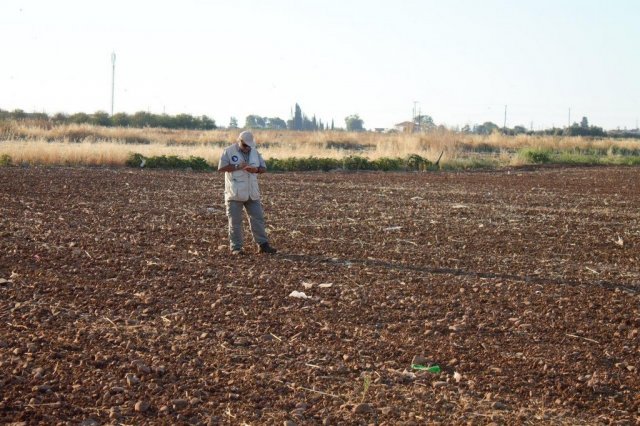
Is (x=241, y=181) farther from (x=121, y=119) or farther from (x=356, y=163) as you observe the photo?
(x=121, y=119)

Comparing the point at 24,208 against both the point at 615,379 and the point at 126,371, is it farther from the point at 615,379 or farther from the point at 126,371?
the point at 615,379

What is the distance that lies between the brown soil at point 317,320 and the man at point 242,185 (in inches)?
12.0

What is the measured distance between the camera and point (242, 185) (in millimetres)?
12133

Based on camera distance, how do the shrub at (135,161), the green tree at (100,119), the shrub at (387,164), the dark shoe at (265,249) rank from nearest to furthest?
the dark shoe at (265,249) < the shrub at (135,161) < the shrub at (387,164) < the green tree at (100,119)

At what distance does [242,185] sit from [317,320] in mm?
3936

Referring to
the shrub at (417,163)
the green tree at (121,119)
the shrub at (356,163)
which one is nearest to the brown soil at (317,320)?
the shrub at (356,163)

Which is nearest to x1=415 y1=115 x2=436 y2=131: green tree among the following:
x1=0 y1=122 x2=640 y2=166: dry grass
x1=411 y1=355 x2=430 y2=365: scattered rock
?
x1=0 y1=122 x2=640 y2=166: dry grass

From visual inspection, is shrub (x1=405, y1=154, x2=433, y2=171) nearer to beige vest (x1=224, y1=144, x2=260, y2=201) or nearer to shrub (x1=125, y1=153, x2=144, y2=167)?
shrub (x1=125, y1=153, x2=144, y2=167)

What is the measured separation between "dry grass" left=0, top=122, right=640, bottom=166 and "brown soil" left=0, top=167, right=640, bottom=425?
1471cm

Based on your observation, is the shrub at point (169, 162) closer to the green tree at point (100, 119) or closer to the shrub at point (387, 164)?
the shrub at point (387, 164)

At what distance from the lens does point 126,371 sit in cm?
682

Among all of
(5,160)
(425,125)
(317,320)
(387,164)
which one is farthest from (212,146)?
(317,320)

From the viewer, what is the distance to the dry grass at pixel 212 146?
104 feet

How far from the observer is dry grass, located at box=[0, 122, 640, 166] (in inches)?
1249
